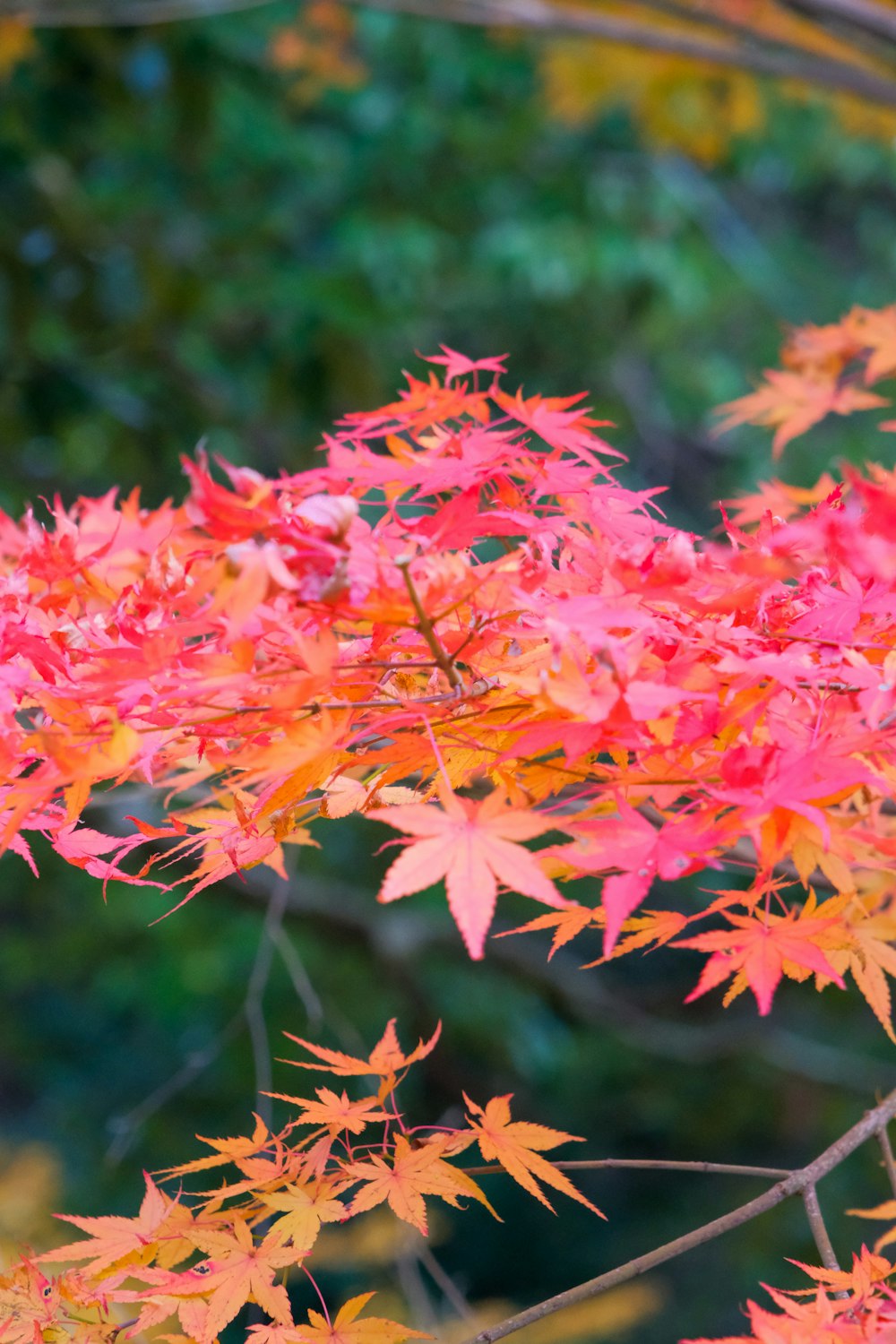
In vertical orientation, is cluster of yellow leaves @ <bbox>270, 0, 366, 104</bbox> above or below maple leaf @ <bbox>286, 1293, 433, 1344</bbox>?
above

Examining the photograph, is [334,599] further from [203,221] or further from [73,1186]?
[73,1186]

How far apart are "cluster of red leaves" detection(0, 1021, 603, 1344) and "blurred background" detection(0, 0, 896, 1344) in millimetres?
1480

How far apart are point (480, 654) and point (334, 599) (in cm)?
18

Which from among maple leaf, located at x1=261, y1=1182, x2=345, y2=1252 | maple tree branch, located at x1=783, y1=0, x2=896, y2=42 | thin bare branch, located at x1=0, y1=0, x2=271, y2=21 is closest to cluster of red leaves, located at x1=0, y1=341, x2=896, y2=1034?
maple leaf, located at x1=261, y1=1182, x2=345, y2=1252

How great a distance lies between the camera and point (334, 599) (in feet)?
1.77

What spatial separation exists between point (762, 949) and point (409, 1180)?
29 centimetres

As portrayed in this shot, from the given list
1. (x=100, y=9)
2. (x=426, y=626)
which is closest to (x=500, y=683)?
(x=426, y=626)


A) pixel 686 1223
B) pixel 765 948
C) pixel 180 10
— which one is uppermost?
pixel 180 10

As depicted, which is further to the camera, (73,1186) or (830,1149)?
(73,1186)

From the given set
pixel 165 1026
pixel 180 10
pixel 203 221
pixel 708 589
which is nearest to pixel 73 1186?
pixel 165 1026

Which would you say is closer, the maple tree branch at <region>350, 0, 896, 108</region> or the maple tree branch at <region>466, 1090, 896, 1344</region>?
the maple tree branch at <region>466, 1090, 896, 1344</region>

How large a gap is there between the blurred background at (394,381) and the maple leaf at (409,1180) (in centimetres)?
154

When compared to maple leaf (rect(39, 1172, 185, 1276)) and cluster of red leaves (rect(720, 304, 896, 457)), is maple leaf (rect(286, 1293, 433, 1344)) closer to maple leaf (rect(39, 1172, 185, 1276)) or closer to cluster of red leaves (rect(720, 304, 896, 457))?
maple leaf (rect(39, 1172, 185, 1276))

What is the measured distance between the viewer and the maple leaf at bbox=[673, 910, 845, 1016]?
58cm
